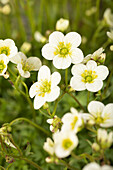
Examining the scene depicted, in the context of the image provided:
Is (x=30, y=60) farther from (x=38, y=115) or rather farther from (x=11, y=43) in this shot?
(x=38, y=115)

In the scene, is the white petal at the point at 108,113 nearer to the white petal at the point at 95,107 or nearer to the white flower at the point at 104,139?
the white petal at the point at 95,107

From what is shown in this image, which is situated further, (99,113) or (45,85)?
(45,85)

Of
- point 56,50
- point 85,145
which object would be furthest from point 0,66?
point 85,145

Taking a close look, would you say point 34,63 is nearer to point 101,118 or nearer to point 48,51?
point 48,51

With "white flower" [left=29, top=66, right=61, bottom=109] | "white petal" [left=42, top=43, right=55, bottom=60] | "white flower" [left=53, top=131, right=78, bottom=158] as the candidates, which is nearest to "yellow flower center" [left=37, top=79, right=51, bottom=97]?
"white flower" [left=29, top=66, right=61, bottom=109]

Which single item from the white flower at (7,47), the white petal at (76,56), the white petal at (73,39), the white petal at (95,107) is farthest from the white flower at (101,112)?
the white flower at (7,47)

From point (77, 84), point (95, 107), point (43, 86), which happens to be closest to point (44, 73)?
point (43, 86)

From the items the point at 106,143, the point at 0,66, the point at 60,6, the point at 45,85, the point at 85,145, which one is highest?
the point at 60,6
